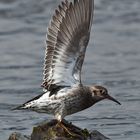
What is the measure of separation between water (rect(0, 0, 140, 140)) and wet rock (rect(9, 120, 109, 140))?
49.3 inches

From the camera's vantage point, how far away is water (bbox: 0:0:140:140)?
1200cm

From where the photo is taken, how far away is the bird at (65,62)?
10016 mm

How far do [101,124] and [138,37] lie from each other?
4979mm

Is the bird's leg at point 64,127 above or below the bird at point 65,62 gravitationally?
below

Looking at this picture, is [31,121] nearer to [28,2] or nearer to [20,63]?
[20,63]

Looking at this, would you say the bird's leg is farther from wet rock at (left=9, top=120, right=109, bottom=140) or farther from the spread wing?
the spread wing

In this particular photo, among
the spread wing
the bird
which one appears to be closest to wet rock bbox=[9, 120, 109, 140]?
the bird

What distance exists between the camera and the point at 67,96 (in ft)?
33.0

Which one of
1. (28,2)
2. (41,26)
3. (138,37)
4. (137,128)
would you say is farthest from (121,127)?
(28,2)

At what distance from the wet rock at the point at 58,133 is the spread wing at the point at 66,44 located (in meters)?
0.58

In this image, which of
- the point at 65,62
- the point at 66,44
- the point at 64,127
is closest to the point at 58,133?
the point at 64,127

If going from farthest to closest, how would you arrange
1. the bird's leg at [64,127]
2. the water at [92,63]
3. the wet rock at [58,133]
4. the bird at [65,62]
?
1. the water at [92,63]
2. the bird at [65,62]
3. the bird's leg at [64,127]
4. the wet rock at [58,133]

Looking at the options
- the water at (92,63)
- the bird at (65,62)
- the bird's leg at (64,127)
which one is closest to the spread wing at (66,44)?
the bird at (65,62)

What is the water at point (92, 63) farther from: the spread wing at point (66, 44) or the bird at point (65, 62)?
the spread wing at point (66, 44)
